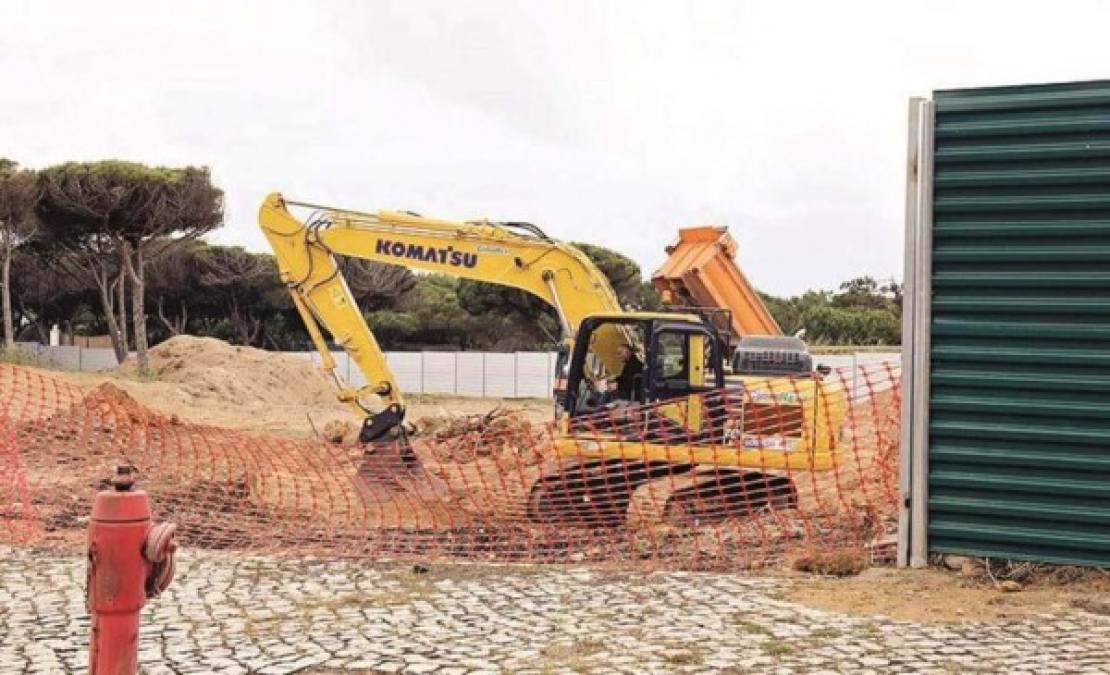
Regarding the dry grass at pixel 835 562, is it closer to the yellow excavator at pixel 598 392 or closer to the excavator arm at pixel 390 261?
the yellow excavator at pixel 598 392

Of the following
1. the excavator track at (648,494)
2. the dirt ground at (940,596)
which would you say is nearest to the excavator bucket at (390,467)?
the excavator track at (648,494)

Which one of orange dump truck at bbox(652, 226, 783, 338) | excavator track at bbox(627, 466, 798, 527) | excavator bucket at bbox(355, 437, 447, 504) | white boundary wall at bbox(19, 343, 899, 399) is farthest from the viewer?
white boundary wall at bbox(19, 343, 899, 399)

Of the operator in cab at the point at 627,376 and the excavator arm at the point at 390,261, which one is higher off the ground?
the excavator arm at the point at 390,261

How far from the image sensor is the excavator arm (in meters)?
12.3

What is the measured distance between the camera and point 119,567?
147 inches

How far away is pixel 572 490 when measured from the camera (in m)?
10.3

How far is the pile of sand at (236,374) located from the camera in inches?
1168

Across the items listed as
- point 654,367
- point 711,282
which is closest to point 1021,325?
point 654,367

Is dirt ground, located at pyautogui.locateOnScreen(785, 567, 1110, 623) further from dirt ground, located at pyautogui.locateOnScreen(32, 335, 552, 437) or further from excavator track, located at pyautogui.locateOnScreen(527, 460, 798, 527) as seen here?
dirt ground, located at pyautogui.locateOnScreen(32, 335, 552, 437)

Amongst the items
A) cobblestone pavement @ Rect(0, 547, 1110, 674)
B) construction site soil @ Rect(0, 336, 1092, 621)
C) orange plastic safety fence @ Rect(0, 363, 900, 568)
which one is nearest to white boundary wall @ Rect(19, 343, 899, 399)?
construction site soil @ Rect(0, 336, 1092, 621)

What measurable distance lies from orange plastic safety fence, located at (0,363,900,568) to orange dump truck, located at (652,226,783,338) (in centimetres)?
208

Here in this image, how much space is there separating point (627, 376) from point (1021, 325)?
5098 mm

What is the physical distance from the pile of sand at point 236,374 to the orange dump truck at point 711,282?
17795mm

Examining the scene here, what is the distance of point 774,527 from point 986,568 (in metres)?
2.47
